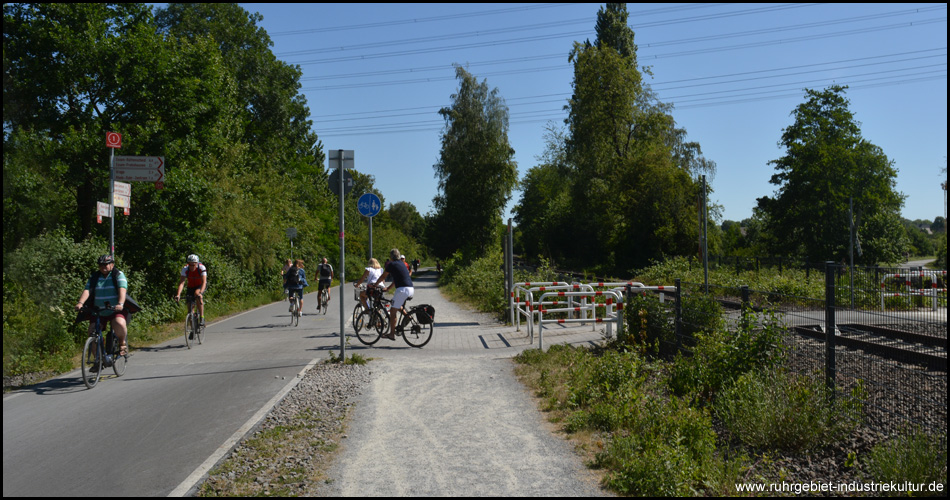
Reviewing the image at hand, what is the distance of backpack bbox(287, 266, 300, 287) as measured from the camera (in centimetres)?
1814

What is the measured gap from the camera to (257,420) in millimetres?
6887

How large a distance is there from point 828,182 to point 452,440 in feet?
154

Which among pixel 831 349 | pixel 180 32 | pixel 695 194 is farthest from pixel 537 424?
pixel 695 194

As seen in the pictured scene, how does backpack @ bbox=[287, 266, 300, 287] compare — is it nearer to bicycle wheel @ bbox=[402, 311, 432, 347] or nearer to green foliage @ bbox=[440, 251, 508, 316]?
green foliage @ bbox=[440, 251, 508, 316]

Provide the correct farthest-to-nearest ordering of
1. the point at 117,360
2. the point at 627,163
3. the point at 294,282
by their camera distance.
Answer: the point at 627,163 → the point at 294,282 → the point at 117,360

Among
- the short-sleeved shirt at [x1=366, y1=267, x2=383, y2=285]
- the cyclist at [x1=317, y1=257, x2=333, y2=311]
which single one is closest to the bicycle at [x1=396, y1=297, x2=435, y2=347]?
the short-sleeved shirt at [x1=366, y1=267, x2=383, y2=285]

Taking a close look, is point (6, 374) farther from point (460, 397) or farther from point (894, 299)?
point (894, 299)

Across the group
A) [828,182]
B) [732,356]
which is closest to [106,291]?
[732,356]

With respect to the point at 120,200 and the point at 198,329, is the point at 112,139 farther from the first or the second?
the point at 198,329

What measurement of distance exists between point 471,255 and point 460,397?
123 ft

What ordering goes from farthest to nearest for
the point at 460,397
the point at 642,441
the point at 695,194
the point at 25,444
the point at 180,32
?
the point at 695,194, the point at 180,32, the point at 460,397, the point at 25,444, the point at 642,441

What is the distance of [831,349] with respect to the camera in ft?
20.5

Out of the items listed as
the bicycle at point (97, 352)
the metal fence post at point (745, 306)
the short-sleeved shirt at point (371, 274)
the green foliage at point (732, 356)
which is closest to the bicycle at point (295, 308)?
the short-sleeved shirt at point (371, 274)

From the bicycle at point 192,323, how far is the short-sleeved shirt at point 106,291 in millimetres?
3710
